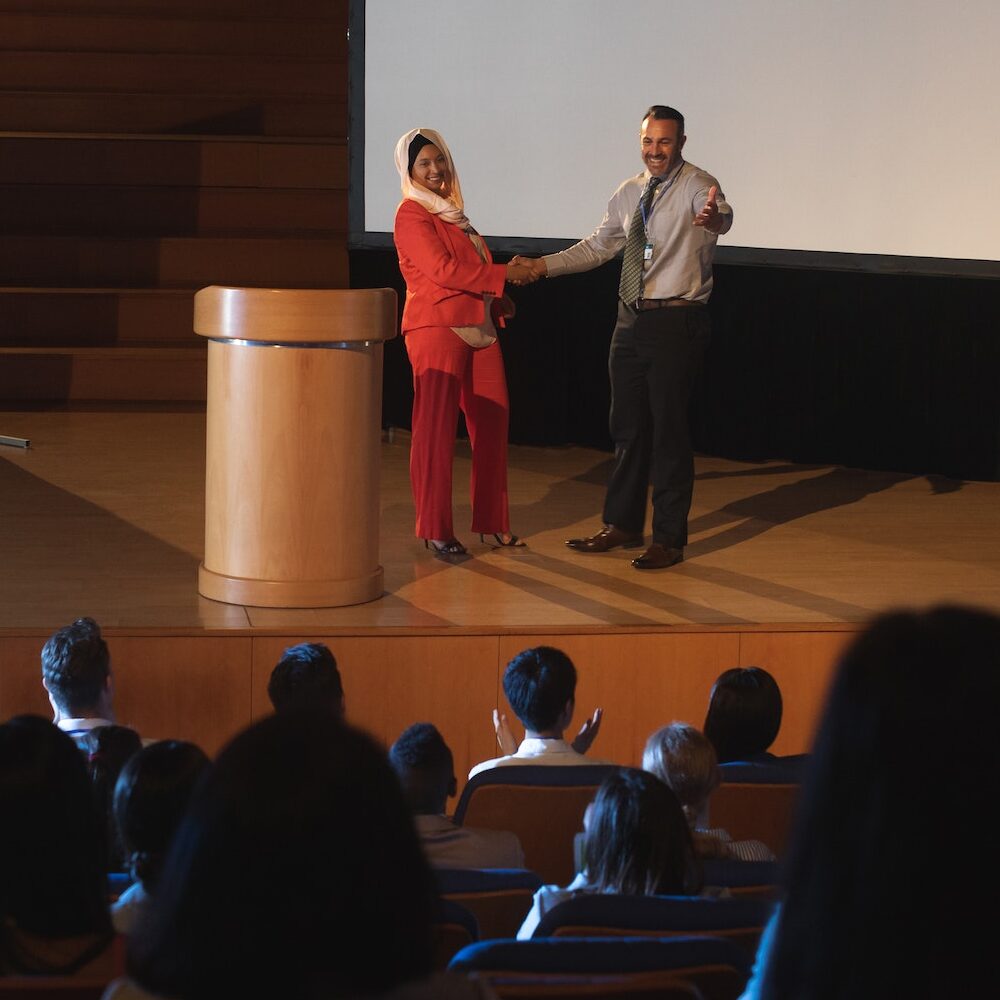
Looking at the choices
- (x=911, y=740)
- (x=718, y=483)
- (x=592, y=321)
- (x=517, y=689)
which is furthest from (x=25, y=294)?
(x=911, y=740)

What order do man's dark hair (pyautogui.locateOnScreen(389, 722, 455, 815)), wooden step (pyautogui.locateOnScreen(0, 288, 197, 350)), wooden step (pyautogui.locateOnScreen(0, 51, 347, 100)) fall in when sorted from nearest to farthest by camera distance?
1. man's dark hair (pyautogui.locateOnScreen(389, 722, 455, 815))
2. wooden step (pyautogui.locateOnScreen(0, 288, 197, 350))
3. wooden step (pyautogui.locateOnScreen(0, 51, 347, 100))

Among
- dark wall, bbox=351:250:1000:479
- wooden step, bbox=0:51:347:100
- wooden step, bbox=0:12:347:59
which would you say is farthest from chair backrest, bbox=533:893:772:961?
wooden step, bbox=0:12:347:59

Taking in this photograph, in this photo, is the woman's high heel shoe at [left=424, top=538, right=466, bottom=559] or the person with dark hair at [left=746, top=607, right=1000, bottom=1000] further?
the woman's high heel shoe at [left=424, top=538, right=466, bottom=559]

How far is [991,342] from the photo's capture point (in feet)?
19.2

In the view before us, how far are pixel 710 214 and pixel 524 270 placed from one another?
1.96ft

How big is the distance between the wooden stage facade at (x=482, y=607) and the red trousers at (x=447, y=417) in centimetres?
17

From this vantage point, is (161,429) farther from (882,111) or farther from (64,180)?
(882,111)

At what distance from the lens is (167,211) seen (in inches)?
325

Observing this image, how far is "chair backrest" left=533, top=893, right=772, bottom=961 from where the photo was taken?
5.74ft

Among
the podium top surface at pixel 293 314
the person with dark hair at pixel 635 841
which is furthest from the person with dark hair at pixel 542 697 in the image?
the podium top surface at pixel 293 314

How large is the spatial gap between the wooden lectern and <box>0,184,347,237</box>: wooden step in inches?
181

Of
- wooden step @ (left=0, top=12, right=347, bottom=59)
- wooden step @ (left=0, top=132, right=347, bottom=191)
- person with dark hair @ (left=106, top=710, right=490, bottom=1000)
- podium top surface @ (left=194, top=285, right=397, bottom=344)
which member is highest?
wooden step @ (left=0, top=12, right=347, bottom=59)

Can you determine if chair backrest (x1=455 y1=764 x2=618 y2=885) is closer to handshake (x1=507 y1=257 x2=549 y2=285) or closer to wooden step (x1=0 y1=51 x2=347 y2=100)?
handshake (x1=507 y1=257 x2=549 y2=285)

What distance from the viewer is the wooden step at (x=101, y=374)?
Result: 7664 mm
